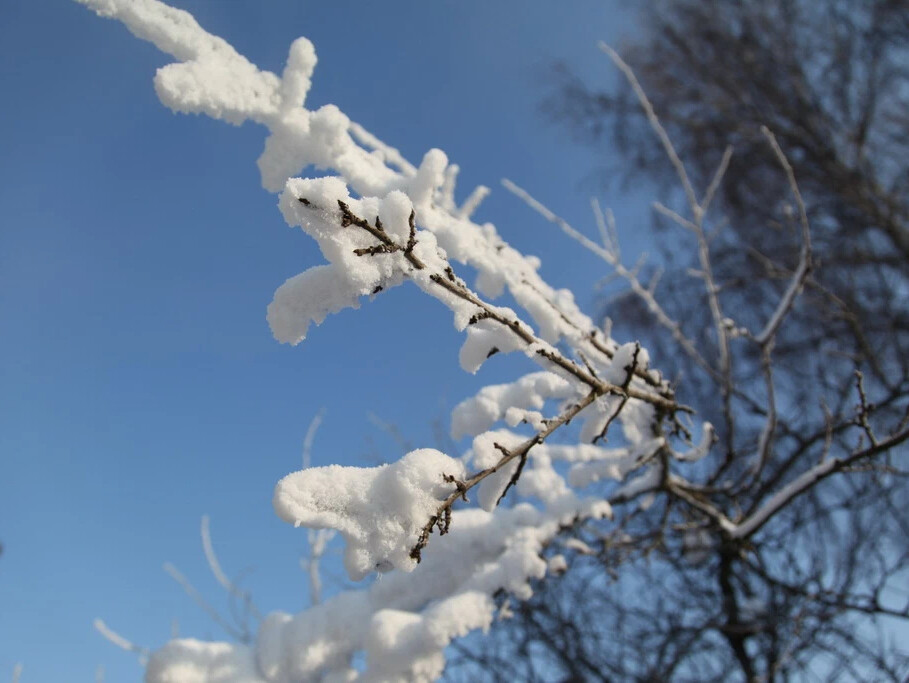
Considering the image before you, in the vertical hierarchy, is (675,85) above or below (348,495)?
above

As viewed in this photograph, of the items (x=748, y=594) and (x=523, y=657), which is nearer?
(x=748, y=594)

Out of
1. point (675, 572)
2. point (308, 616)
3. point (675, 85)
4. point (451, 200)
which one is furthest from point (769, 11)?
point (308, 616)

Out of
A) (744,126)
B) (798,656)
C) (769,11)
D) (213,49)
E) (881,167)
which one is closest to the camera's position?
(213,49)

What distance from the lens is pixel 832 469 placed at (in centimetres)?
159

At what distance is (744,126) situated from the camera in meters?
5.61

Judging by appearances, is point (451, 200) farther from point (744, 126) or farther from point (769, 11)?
point (769, 11)

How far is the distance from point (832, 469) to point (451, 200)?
1.34m

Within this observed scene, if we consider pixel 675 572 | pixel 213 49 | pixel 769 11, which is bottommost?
pixel 675 572

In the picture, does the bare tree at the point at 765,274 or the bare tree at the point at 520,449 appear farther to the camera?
the bare tree at the point at 765,274

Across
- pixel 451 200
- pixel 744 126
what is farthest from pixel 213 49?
pixel 744 126

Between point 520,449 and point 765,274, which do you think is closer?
point 520,449

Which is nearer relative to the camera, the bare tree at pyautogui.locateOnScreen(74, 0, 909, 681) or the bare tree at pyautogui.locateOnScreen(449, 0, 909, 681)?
the bare tree at pyautogui.locateOnScreen(74, 0, 909, 681)

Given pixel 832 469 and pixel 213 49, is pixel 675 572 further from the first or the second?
pixel 213 49

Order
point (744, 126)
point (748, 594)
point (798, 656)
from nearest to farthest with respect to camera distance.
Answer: point (798, 656) < point (748, 594) < point (744, 126)
